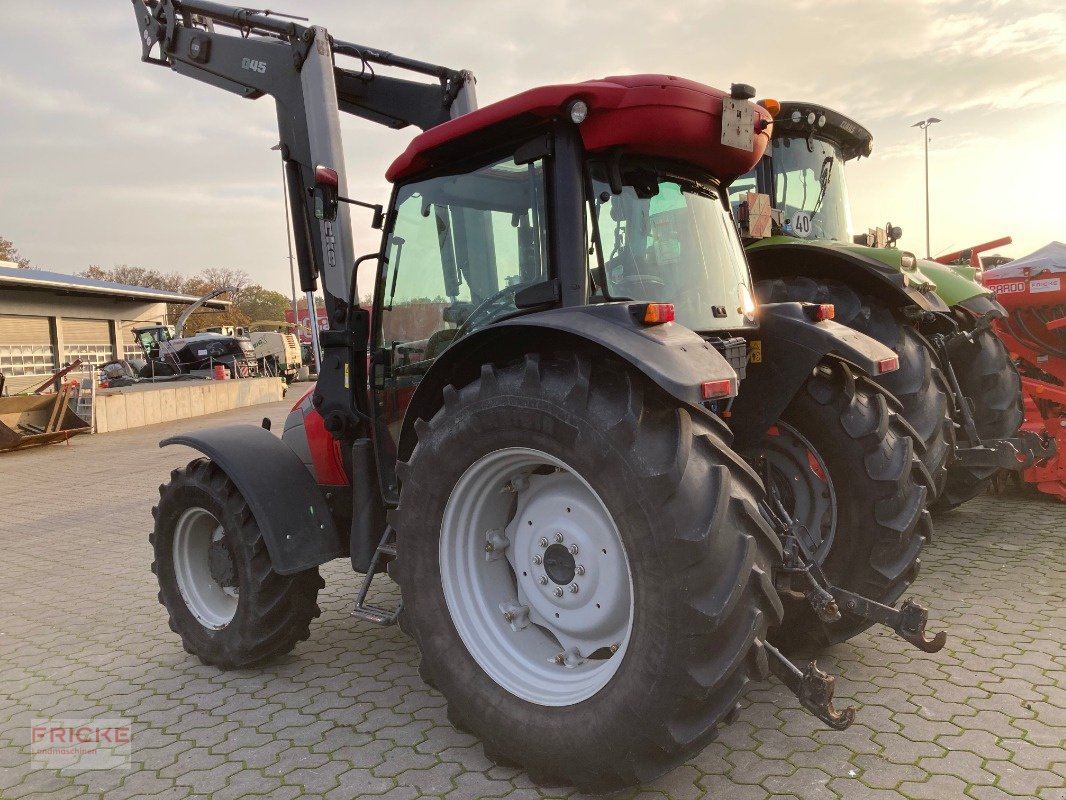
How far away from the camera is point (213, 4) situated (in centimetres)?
447

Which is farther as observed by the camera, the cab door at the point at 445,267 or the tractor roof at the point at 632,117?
the cab door at the point at 445,267

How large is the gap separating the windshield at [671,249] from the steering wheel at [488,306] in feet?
1.23

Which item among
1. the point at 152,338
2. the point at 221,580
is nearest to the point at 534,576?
the point at 221,580

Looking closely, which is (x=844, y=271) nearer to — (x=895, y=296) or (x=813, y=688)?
(x=895, y=296)

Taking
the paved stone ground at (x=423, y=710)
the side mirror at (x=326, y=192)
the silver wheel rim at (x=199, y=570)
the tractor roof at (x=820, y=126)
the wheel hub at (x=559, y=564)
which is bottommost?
the paved stone ground at (x=423, y=710)

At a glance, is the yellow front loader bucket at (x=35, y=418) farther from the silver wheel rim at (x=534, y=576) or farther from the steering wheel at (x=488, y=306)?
the silver wheel rim at (x=534, y=576)

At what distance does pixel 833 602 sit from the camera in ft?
9.14

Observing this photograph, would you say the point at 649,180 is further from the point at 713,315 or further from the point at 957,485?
the point at 957,485

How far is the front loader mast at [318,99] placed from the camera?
12.3 feet

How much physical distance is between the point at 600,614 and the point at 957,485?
4248mm

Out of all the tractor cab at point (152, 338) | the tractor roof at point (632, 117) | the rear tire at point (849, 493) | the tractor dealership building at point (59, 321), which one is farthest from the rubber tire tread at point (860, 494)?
the tractor cab at point (152, 338)

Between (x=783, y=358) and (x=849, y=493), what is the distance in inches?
24.3

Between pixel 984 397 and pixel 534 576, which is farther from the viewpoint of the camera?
pixel 984 397

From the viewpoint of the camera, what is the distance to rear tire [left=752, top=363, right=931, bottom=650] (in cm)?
307
